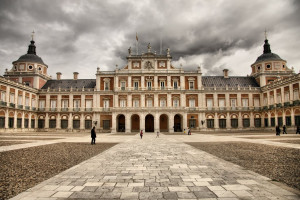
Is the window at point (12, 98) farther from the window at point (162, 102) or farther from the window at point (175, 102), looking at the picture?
the window at point (175, 102)

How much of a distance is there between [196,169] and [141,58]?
127ft

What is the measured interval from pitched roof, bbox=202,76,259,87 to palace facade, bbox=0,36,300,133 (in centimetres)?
104

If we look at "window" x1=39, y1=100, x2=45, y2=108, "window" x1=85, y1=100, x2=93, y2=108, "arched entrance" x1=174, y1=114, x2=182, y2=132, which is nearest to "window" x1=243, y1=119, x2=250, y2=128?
"arched entrance" x1=174, y1=114, x2=182, y2=132

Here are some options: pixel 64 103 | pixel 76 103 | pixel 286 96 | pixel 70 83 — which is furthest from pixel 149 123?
pixel 286 96

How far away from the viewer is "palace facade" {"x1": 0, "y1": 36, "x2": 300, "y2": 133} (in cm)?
4256

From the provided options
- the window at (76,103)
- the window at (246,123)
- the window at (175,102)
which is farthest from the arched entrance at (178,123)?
the window at (76,103)

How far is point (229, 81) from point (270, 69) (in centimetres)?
957

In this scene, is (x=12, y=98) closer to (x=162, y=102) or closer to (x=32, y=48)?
(x=32, y=48)

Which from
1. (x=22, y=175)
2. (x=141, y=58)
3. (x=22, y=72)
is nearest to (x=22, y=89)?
(x=22, y=72)

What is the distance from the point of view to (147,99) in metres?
42.9

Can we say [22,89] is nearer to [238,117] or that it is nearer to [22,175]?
[22,175]

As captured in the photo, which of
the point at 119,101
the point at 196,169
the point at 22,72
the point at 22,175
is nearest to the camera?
the point at 22,175

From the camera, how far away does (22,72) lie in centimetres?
4606

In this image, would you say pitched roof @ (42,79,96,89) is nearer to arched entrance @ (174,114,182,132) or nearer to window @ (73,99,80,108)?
window @ (73,99,80,108)
